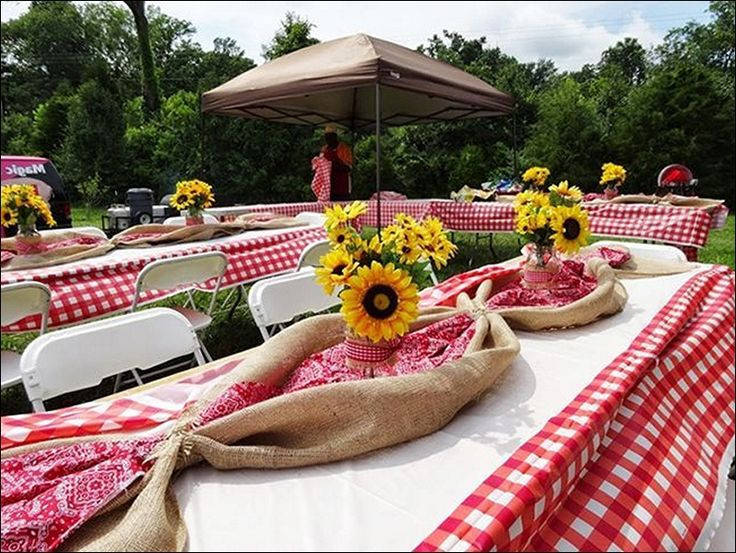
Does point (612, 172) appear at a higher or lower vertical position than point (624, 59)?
lower

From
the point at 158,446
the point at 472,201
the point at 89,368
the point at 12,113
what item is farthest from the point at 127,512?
the point at 472,201

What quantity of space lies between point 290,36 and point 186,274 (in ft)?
3.68

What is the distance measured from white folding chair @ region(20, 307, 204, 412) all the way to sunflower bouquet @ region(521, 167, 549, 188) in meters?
1.18

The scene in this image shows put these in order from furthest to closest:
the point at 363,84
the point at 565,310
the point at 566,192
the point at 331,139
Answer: the point at 331,139 → the point at 363,84 → the point at 566,192 → the point at 565,310

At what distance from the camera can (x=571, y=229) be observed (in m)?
1.14

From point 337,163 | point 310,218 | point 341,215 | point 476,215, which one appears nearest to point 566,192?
point 341,215

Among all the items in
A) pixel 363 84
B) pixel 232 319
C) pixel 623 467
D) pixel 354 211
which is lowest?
pixel 232 319

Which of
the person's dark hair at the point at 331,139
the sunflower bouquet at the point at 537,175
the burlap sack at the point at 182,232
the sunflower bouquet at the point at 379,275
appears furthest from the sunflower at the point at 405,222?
the person's dark hair at the point at 331,139

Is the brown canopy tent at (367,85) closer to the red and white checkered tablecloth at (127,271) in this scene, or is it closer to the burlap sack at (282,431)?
the red and white checkered tablecloth at (127,271)

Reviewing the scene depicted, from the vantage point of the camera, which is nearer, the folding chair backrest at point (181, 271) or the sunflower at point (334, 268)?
the sunflower at point (334, 268)

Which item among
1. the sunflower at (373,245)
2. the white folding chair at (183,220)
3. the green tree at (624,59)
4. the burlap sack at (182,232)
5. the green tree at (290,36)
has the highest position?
the green tree at (290,36)

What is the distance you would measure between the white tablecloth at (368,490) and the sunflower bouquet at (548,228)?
1.62ft

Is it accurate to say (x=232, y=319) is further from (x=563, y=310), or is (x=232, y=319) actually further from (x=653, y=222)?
(x=653, y=222)

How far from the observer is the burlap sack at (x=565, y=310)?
0.97 metres
